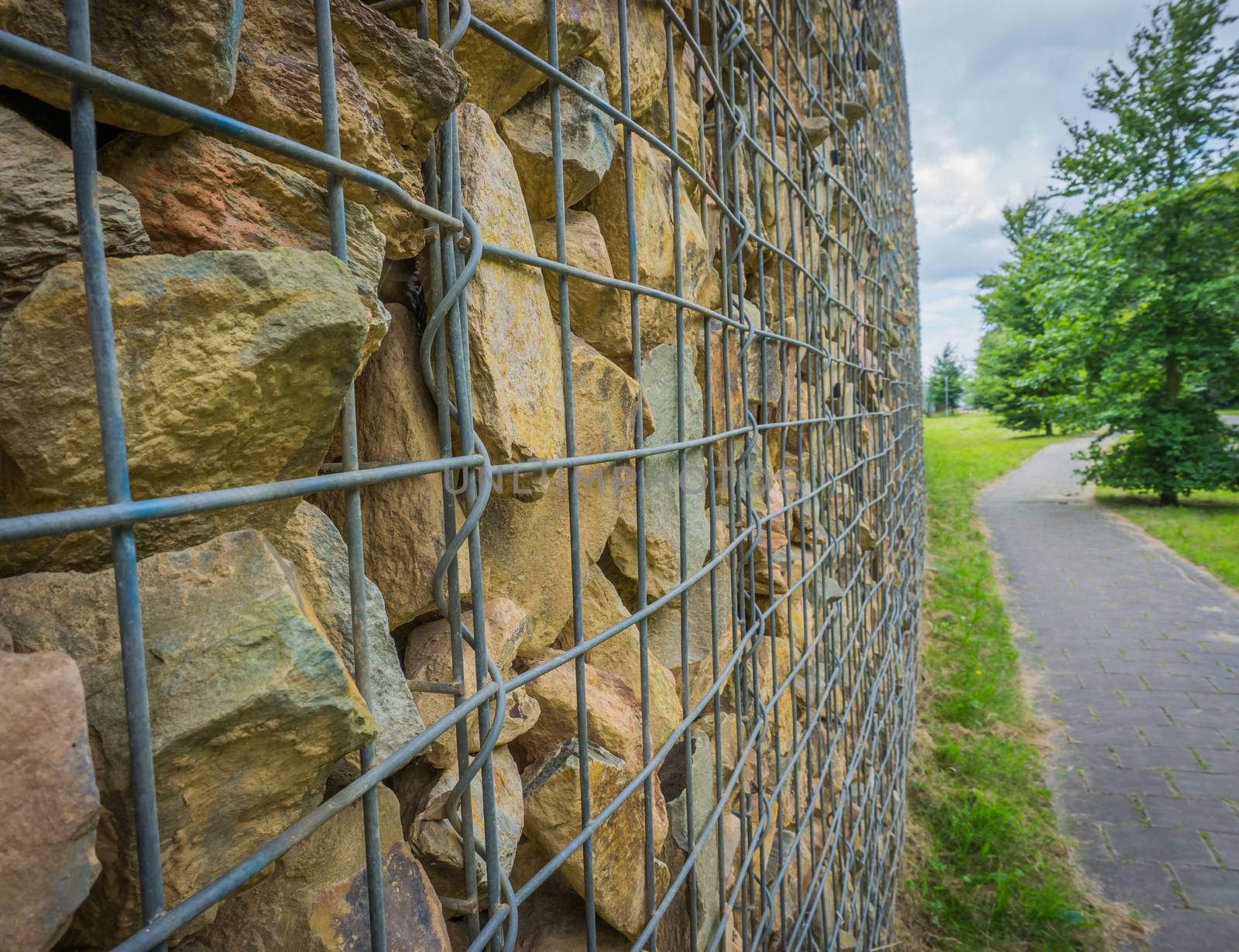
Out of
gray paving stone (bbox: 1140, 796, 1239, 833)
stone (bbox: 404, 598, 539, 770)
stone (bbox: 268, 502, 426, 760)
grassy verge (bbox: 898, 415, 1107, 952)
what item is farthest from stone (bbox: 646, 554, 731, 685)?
gray paving stone (bbox: 1140, 796, 1239, 833)

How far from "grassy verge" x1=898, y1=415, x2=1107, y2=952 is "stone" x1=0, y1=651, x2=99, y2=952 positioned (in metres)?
2.87

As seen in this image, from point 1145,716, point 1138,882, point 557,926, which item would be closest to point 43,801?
point 557,926

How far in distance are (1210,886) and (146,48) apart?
3.80 meters

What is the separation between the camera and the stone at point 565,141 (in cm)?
83

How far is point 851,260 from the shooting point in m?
2.49

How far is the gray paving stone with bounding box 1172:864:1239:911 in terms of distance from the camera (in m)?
2.68

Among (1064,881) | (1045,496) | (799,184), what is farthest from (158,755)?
(1045,496)

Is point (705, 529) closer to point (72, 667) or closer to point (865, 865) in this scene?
point (72, 667)

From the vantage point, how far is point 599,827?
0.80 metres

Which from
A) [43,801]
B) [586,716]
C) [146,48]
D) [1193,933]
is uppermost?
[146,48]

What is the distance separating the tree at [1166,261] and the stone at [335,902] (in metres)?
11.3

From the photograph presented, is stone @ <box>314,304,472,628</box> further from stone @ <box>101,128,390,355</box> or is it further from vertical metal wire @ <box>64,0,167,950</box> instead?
vertical metal wire @ <box>64,0,167,950</box>

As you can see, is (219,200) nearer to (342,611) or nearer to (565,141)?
(342,611)

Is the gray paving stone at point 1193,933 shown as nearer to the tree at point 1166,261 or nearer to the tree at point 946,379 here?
the tree at point 1166,261
